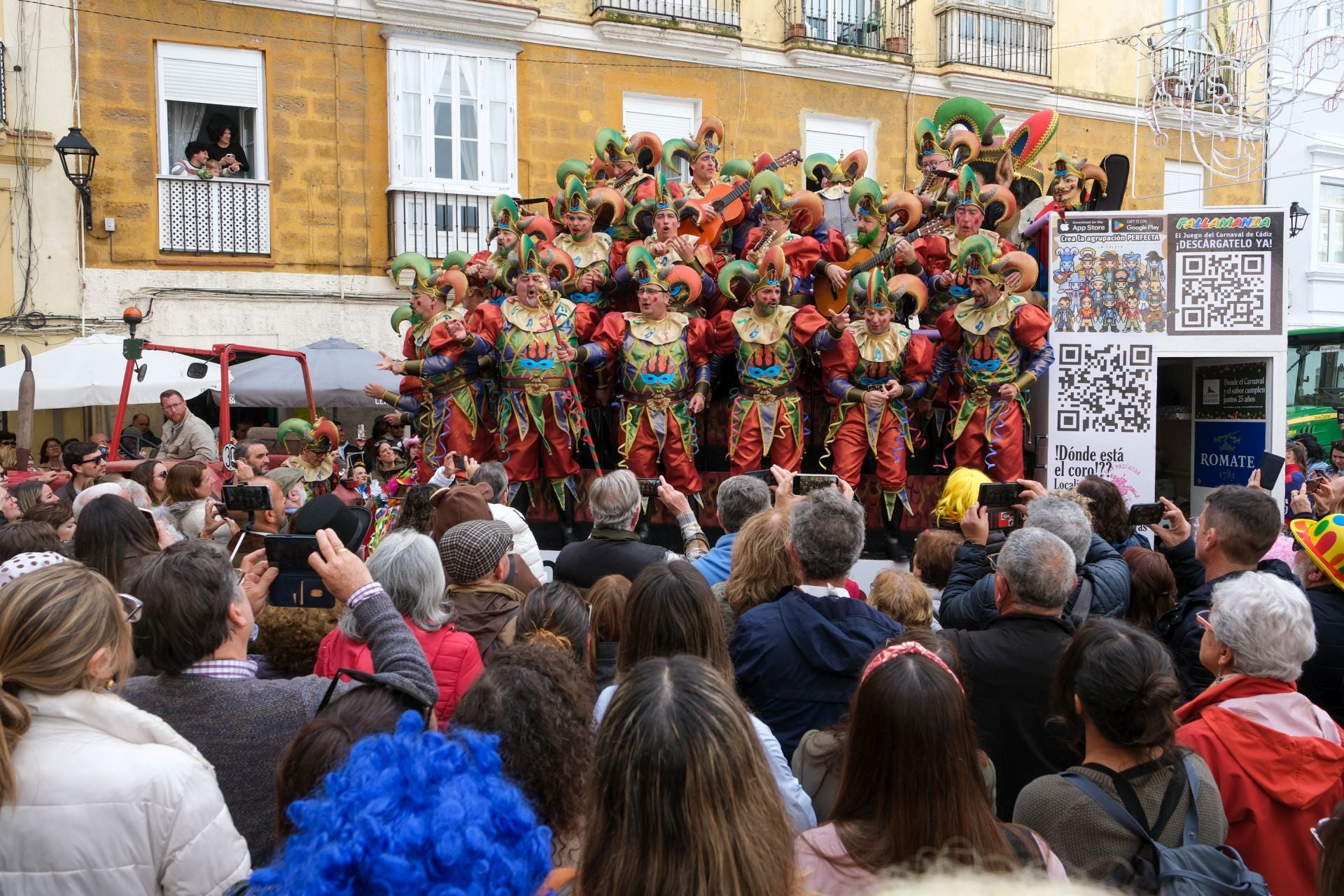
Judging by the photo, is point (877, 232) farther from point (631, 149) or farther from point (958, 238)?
point (631, 149)

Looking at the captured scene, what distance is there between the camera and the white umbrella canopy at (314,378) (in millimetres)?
11859

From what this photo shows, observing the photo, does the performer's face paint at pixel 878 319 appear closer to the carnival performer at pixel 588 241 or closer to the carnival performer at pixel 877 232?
the carnival performer at pixel 877 232

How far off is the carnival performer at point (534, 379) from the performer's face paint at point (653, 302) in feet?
1.58

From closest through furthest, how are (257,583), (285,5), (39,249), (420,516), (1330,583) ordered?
1. (257,583)
2. (1330,583)
3. (420,516)
4. (39,249)
5. (285,5)

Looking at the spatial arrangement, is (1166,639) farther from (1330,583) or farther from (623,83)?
(623,83)

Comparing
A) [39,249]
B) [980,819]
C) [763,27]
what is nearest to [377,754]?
[980,819]

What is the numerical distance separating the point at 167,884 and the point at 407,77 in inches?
548

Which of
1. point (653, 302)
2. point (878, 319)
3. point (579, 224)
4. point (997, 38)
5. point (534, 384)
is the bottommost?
point (534, 384)

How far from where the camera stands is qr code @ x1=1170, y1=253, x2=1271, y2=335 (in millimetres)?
8016

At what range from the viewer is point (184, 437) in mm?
8352

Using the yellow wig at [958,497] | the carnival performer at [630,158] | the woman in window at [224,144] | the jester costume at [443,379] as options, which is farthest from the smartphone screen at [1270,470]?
the woman in window at [224,144]

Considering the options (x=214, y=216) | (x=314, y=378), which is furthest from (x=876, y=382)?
(x=214, y=216)

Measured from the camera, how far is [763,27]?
16.7 meters

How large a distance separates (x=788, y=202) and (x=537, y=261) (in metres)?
1.95
